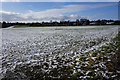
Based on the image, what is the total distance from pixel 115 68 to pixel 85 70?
1428 millimetres

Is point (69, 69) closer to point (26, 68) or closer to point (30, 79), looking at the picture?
point (30, 79)

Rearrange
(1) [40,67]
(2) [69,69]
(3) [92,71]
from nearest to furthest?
1. (3) [92,71]
2. (2) [69,69]
3. (1) [40,67]

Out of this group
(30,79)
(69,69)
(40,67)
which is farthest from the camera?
(40,67)

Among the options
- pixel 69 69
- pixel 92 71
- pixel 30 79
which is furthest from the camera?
pixel 69 69

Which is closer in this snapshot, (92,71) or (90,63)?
(92,71)

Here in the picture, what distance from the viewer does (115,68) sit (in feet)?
15.6

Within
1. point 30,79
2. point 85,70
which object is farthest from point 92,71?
point 30,79

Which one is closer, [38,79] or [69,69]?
[38,79]

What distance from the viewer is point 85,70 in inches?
188

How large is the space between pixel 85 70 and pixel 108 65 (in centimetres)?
128

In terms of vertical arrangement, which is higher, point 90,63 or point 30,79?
point 90,63

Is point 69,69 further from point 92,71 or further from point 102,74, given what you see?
point 102,74

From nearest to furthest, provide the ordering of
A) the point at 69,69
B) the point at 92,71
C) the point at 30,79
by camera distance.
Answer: the point at 30,79 → the point at 92,71 → the point at 69,69

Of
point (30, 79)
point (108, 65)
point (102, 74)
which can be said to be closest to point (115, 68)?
point (108, 65)
